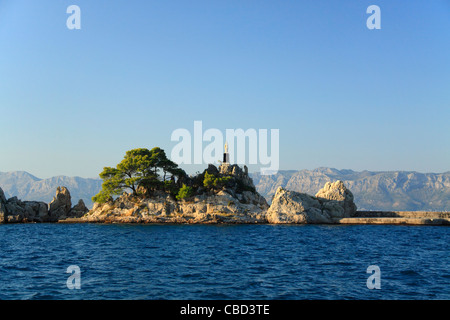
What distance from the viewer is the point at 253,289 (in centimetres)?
2491

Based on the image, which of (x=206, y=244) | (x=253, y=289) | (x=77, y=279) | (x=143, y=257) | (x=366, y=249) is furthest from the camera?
(x=206, y=244)

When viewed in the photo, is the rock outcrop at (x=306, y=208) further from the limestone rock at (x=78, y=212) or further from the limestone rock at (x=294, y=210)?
the limestone rock at (x=78, y=212)

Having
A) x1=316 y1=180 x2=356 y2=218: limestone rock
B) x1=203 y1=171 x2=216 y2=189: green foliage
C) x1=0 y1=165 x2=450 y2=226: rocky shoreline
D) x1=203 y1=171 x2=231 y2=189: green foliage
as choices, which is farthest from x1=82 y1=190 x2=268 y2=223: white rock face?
x1=316 y1=180 x2=356 y2=218: limestone rock

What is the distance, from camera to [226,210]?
83.4 metres

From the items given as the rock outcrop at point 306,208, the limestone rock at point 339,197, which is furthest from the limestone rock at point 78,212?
the limestone rock at point 339,197

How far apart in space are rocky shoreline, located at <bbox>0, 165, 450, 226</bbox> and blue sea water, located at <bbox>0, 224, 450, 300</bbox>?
2802cm

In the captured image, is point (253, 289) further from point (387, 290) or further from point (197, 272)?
point (387, 290)

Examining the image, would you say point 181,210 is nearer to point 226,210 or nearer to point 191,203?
point 191,203

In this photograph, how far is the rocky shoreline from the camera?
81188mm

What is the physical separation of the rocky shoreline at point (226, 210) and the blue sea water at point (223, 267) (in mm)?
28015

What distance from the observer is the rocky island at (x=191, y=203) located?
81.6 m
